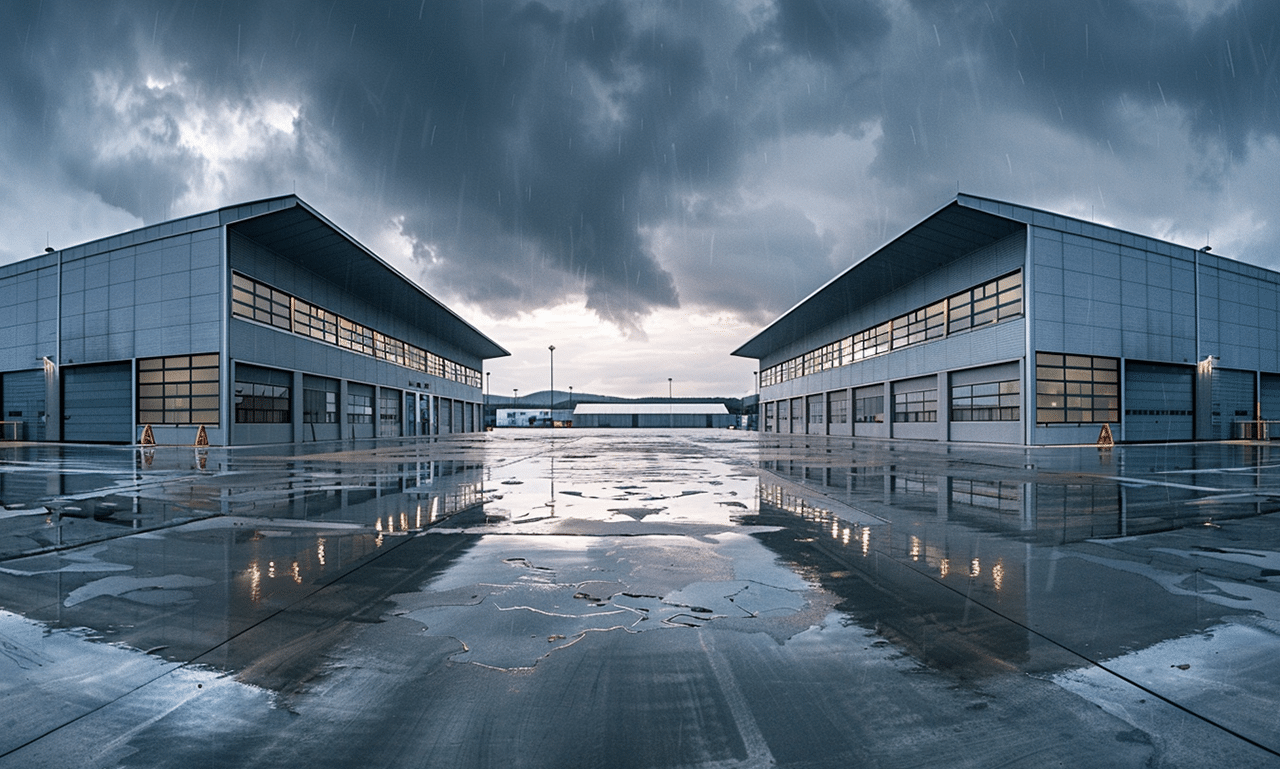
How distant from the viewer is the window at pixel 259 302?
30.0 metres

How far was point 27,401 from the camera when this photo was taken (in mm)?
36219

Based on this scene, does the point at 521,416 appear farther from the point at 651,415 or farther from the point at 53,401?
the point at 53,401

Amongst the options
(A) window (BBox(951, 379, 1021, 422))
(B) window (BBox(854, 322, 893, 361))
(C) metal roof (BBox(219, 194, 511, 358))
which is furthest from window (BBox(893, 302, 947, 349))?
(C) metal roof (BBox(219, 194, 511, 358))

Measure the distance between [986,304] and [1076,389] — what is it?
618 cm

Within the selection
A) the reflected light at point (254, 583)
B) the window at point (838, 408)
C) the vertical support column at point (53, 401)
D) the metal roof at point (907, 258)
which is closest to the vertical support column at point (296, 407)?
the vertical support column at point (53, 401)

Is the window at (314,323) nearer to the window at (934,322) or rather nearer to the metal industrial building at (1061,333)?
the metal industrial building at (1061,333)

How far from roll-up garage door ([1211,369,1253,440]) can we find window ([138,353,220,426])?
5463 cm

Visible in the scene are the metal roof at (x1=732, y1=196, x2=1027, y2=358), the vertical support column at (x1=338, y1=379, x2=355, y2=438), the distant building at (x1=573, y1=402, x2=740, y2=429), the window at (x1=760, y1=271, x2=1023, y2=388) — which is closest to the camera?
the metal roof at (x1=732, y1=196, x2=1027, y2=358)

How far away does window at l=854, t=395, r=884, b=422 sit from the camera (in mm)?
44875

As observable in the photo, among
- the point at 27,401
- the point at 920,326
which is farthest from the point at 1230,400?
the point at 27,401

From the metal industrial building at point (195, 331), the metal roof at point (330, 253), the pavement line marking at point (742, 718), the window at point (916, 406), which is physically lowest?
the pavement line marking at point (742, 718)

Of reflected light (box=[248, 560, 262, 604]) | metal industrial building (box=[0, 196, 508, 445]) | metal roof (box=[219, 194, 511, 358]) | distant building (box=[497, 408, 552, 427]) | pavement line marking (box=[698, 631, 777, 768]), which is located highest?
metal roof (box=[219, 194, 511, 358])

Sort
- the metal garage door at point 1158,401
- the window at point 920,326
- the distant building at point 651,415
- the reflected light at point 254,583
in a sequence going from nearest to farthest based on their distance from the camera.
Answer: the reflected light at point 254,583 < the metal garage door at point 1158,401 < the window at point 920,326 < the distant building at point 651,415

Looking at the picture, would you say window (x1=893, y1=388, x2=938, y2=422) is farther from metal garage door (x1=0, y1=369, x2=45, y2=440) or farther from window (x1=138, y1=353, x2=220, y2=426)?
metal garage door (x1=0, y1=369, x2=45, y2=440)
